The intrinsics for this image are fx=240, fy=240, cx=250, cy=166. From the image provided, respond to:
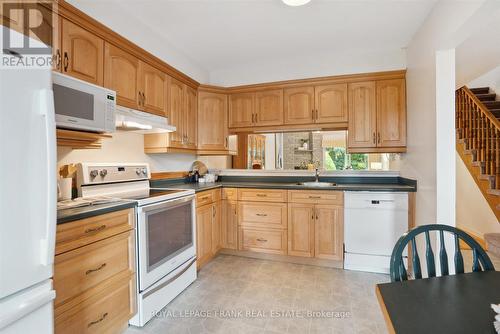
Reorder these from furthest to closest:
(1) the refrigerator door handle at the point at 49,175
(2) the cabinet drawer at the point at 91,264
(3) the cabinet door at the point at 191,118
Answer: (3) the cabinet door at the point at 191,118
(2) the cabinet drawer at the point at 91,264
(1) the refrigerator door handle at the point at 49,175

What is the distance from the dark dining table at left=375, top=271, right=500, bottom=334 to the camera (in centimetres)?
64

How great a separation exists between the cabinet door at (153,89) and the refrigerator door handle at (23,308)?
1.72 meters

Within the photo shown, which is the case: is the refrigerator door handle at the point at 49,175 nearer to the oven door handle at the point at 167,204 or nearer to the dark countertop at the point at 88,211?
the dark countertop at the point at 88,211

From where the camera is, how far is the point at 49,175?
0.93 m

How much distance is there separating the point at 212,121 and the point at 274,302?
2.28 metres

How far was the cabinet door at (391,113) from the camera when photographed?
9.07ft

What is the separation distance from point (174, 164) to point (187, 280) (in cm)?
141

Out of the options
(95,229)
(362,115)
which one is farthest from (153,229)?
(362,115)

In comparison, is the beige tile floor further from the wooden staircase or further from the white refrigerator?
the wooden staircase

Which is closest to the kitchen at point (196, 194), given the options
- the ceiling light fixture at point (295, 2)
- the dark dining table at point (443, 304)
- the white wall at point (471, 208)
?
the dark dining table at point (443, 304)

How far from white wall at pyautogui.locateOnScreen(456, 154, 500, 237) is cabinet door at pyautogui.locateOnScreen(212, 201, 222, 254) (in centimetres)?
389

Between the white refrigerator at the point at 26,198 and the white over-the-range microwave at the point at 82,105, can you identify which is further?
the white over-the-range microwave at the point at 82,105

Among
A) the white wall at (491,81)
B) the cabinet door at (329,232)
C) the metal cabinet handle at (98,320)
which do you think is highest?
the white wall at (491,81)

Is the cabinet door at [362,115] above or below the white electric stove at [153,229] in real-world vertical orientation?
above
